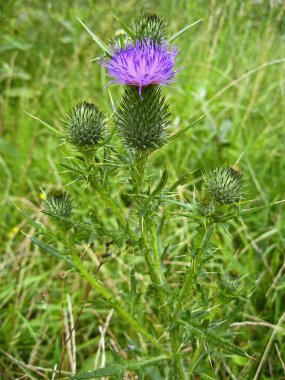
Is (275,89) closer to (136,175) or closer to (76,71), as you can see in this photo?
(76,71)

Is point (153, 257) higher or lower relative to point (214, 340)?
higher

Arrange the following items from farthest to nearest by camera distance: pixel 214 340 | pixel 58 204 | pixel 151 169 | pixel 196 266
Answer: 1. pixel 151 169
2. pixel 58 204
3. pixel 196 266
4. pixel 214 340

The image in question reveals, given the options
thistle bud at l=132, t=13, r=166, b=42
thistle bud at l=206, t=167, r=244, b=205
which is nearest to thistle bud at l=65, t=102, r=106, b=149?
thistle bud at l=132, t=13, r=166, b=42

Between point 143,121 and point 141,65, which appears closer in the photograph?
point 141,65

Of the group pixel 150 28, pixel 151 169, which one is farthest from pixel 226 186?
pixel 151 169

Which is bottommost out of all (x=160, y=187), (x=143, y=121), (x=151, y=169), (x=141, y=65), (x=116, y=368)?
(x=116, y=368)

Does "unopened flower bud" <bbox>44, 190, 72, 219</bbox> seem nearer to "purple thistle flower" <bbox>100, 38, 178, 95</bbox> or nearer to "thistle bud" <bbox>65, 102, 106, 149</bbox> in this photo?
"thistle bud" <bbox>65, 102, 106, 149</bbox>

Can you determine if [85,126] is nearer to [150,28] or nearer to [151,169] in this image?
[150,28]
